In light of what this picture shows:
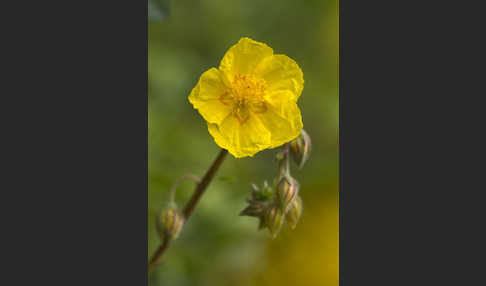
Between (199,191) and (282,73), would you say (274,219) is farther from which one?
(282,73)

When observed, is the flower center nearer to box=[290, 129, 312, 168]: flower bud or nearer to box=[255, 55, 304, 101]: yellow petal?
box=[255, 55, 304, 101]: yellow petal

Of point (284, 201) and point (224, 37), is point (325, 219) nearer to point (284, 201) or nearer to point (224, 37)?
point (284, 201)

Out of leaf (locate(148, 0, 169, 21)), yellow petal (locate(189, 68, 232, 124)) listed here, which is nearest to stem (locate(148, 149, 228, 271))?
yellow petal (locate(189, 68, 232, 124))

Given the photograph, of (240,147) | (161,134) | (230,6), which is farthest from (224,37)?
(240,147)

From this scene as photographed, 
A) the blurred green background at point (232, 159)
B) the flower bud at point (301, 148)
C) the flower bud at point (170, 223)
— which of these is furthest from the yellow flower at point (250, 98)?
the blurred green background at point (232, 159)

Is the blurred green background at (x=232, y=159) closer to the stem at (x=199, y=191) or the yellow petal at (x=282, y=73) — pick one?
the stem at (x=199, y=191)

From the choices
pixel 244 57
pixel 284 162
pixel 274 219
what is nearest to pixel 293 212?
pixel 274 219
